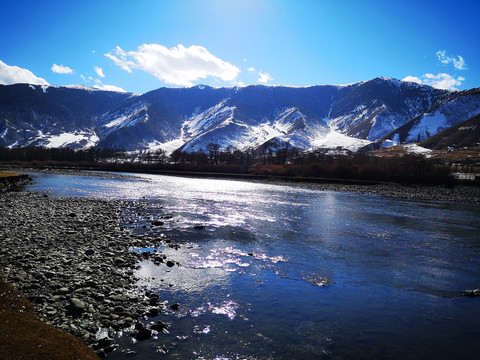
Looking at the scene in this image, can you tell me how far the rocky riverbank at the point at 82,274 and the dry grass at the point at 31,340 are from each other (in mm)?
401

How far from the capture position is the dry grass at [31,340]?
20.4ft

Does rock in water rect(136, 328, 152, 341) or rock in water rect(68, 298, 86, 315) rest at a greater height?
rock in water rect(68, 298, 86, 315)

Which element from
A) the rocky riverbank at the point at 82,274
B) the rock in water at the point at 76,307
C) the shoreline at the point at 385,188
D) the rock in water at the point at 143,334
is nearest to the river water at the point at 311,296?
the rock in water at the point at 143,334

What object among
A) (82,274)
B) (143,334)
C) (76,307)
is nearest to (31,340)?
(76,307)

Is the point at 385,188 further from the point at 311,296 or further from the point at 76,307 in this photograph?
the point at 76,307

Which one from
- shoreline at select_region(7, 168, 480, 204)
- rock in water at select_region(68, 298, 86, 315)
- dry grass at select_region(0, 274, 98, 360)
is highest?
shoreline at select_region(7, 168, 480, 204)

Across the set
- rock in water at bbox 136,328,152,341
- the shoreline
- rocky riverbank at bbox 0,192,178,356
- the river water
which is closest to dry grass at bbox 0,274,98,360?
rocky riverbank at bbox 0,192,178,356

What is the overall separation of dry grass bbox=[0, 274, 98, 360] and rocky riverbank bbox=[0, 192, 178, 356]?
40cm

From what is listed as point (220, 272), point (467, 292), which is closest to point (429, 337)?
point (467, 292)

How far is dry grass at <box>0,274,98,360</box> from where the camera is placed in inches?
245

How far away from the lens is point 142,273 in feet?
41.9

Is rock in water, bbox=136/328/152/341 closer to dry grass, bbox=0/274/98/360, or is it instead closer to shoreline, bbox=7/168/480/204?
dry grass, bbox=0/274/98/360

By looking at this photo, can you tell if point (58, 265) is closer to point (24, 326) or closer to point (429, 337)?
point (24, 326)

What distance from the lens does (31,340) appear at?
22.0 feet
